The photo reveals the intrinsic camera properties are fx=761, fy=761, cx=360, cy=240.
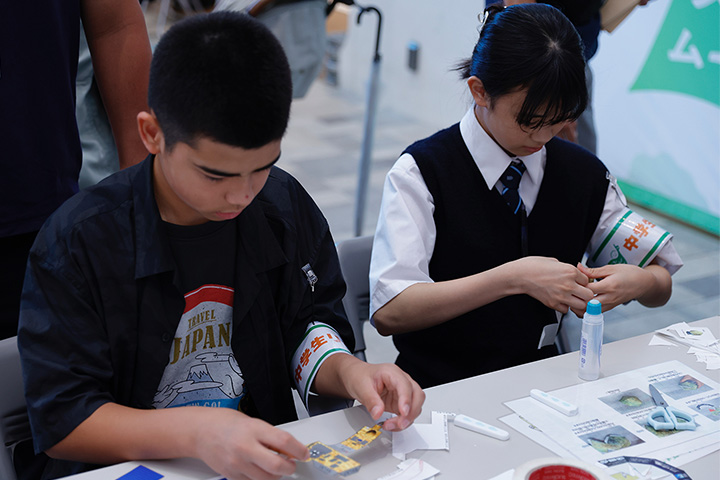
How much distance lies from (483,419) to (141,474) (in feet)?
1.65

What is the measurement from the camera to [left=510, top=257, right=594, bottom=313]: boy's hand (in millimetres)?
1419

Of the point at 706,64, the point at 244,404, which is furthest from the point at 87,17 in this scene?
the point at 706,64

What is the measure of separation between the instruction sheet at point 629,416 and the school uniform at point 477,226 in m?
0.38

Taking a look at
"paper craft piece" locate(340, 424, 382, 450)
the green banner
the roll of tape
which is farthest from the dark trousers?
the green banner

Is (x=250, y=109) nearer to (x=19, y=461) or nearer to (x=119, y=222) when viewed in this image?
(x=119, y=222)

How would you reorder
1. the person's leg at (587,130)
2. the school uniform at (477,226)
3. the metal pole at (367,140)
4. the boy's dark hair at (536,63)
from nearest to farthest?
the boy's dark hair at (536,63) < the school uniform at (477,226) < the person's leg at (587,130) < the metal pole at (367,140)

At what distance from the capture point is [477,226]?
64.6 inches

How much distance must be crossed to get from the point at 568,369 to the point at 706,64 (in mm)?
3017

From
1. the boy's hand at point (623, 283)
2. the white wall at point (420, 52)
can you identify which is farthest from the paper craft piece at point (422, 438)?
the white wall at point (420, 52)

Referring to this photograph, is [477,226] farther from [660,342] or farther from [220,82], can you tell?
[220,82]

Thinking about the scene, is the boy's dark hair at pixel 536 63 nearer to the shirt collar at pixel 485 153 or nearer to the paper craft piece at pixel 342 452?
the shirt collar at pixel 485 153

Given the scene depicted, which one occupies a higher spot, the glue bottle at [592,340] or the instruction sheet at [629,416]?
→ the glue bottle at [592,340]

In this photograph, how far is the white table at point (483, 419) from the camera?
3.42ft

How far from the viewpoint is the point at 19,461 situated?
4.17 feet
